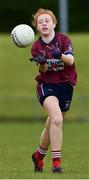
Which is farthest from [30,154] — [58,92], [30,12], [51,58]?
[30,12]

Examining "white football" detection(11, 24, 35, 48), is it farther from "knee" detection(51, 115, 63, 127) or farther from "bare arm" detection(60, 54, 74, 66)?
"knee" detection(51, 115, 63, 127)

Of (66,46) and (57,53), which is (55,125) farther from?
(66,46)

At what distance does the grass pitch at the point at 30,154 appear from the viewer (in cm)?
1034

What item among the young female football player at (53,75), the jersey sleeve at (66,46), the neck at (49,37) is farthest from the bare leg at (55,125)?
the neck at (49,37)

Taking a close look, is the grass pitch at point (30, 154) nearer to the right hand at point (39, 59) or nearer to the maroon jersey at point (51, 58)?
the maroon jersey at point (51, 58)

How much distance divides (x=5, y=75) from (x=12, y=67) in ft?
1.45

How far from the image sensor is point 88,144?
56.7 feet

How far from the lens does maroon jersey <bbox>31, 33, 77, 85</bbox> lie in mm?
10633

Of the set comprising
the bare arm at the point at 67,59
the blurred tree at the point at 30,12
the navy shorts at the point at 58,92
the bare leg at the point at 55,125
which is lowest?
the blurred tree at the point at 30,12

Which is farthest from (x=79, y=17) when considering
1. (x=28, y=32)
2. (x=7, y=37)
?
(x=28, y=32)

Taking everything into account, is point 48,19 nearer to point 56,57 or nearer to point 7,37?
point 56,57

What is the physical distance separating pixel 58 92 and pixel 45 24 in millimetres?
896

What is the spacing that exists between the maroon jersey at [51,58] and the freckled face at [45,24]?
0.44 feet

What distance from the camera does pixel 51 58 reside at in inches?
418
